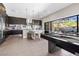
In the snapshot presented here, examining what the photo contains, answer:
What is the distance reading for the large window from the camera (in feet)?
9.28

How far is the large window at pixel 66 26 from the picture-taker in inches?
111

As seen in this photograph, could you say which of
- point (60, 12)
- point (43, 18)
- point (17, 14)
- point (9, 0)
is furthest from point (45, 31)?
point (9, 0)

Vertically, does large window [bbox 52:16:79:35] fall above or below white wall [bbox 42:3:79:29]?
below

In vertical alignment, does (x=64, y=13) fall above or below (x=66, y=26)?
above

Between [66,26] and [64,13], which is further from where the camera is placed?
[64,13]

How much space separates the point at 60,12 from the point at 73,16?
1.60 feet

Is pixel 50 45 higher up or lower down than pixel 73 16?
lower down

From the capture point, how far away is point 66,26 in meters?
2.89

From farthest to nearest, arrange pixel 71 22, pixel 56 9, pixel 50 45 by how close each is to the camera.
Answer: pixel 50 45 < pixel 56 9 < pixel 71 22

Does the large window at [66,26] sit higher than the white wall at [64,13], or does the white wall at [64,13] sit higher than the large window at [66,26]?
the white wall at [64,13]

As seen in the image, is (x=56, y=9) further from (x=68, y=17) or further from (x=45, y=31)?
(x=45, y=31)

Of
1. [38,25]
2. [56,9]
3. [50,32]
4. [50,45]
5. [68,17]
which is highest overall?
[56,9]

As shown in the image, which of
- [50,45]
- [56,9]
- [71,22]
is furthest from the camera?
[50,45]

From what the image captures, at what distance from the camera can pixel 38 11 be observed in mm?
3883
